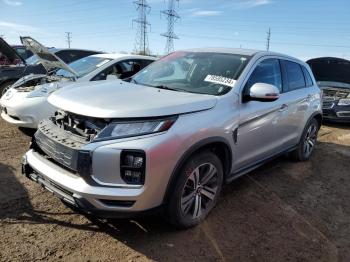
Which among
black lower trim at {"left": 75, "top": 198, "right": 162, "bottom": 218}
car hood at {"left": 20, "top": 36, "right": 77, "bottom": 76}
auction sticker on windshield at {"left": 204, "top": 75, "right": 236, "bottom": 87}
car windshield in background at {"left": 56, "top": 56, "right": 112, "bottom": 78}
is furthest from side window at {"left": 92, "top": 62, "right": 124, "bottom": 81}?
black lower trim at {"left": 75, "top": 198, "right": 162, "bottom": 218}

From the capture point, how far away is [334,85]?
37.7 feet

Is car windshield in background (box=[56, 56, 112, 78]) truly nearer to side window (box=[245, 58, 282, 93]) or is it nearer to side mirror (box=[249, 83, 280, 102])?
side window (box=[245, 58, 282, 93])

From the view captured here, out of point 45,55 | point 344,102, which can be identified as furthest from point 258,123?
point 344,102

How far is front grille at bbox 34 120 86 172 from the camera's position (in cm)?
320

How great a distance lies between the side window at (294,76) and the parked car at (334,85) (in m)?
4.54

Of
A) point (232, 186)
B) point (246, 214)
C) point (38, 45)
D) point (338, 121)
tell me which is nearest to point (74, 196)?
point (246, 214)

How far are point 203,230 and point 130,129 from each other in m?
1.34

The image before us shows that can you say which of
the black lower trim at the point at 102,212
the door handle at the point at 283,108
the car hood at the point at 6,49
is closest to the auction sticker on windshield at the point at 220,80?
the door handle at the point at 283,108

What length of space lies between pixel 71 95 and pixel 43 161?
0.68 m

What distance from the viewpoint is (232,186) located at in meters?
4.99

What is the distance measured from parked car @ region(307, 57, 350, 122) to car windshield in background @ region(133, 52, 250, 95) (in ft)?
20.7

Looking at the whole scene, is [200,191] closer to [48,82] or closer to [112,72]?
[112,72]

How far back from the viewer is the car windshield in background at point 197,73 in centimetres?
417

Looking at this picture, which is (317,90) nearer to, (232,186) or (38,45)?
(232,186)
